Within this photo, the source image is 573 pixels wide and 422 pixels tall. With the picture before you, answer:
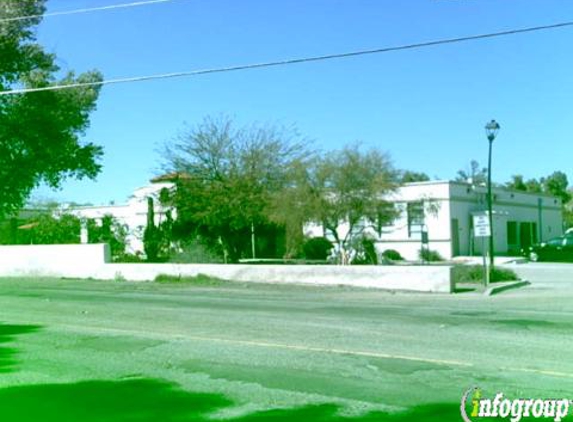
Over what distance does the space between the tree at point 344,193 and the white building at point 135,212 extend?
27.6 feet

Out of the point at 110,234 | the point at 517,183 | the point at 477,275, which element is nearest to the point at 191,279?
the point at 477,275

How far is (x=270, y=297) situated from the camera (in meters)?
21.4

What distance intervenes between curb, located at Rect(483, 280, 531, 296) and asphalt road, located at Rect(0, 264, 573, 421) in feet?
9.13

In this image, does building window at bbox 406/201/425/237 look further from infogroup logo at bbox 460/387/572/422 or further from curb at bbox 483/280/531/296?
Answer: infogroup logo at bbox 460/387/572/422

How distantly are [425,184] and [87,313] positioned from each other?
95.2 feet

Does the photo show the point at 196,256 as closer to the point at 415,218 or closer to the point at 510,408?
the point at 415,218

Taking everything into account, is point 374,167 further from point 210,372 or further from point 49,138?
point 210,372

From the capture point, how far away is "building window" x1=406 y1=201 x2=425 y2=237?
1627 inches

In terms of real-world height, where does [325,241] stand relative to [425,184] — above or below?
below

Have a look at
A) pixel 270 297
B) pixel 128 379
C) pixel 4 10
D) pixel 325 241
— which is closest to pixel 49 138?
pixel 4 10

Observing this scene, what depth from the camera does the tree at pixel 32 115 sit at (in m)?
34.6

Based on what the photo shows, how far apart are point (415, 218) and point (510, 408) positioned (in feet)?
116

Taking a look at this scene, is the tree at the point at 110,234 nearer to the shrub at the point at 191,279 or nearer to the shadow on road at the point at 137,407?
the shrub at the point at 191,279

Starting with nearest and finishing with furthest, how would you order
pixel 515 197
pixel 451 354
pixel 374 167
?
pixel 451 354
pixel 374 167
pixel 515 197
